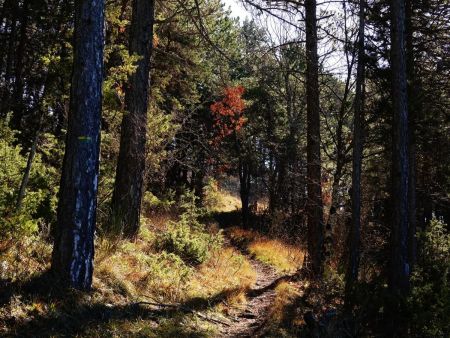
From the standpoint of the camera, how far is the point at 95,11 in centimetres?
536

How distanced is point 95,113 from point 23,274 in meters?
2.09

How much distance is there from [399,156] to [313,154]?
2431 mm

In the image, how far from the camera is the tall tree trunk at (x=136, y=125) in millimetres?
8977

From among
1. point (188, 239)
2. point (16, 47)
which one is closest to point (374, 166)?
point (188, 239)

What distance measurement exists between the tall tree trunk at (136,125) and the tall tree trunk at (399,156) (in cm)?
506

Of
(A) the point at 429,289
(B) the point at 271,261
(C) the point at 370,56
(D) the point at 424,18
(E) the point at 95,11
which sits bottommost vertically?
(B) the point at 271,261

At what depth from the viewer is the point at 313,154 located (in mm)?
10273

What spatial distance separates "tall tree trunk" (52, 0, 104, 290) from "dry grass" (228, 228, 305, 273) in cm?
845

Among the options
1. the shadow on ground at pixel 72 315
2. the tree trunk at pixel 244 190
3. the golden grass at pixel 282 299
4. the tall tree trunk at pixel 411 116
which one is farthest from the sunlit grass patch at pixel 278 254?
the tree trunk at pixel 244 190

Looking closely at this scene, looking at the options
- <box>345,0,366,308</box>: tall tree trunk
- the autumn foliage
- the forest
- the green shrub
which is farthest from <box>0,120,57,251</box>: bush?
the autumn foliage

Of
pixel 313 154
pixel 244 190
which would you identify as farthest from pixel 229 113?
pixel 313 154

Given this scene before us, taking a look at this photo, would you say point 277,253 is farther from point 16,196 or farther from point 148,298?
point 16,196

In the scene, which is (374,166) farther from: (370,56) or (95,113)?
(95,113)

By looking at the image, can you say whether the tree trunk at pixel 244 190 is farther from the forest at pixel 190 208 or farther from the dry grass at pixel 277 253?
the forest at pixel 190 208
